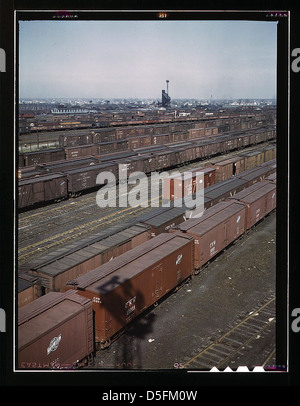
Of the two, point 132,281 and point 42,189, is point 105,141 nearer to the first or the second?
point 42,189

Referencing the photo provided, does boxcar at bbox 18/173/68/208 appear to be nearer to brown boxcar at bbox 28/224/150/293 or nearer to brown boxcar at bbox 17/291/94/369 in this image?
brown boxcar at bbox 28/224/150/293

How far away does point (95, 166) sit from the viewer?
135ft

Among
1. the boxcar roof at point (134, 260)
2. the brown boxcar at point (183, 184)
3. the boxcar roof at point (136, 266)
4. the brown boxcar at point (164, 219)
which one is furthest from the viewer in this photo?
the brown boxcar at point (183, 184)

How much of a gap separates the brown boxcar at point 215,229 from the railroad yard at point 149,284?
0.07 m

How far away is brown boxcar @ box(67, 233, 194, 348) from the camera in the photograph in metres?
13.8

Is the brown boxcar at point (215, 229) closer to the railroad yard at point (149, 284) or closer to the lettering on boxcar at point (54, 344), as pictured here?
the railroad yard at point (149, 284)

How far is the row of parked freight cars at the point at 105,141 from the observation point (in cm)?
4609

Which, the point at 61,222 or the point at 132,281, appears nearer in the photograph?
the point at 132,281

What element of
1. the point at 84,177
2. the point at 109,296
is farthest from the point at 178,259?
the point at 84,177

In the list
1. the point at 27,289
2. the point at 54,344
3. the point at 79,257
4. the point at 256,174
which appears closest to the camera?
the point at 54,344

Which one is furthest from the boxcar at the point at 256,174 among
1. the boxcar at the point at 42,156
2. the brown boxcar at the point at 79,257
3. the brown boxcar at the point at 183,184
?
the boxcar at the point at 42,156

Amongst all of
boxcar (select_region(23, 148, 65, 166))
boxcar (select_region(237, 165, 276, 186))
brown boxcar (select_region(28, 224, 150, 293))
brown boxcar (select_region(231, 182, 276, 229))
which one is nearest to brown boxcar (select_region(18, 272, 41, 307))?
brown boxcar (select_region(28, 224, 150, 293))

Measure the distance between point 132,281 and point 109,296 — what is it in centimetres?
136

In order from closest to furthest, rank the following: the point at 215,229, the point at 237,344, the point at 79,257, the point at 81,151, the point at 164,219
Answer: the point at 237,344 < the point at 79,257 < the point at 215,229 < the point at 164,219 < the point at 81,151
